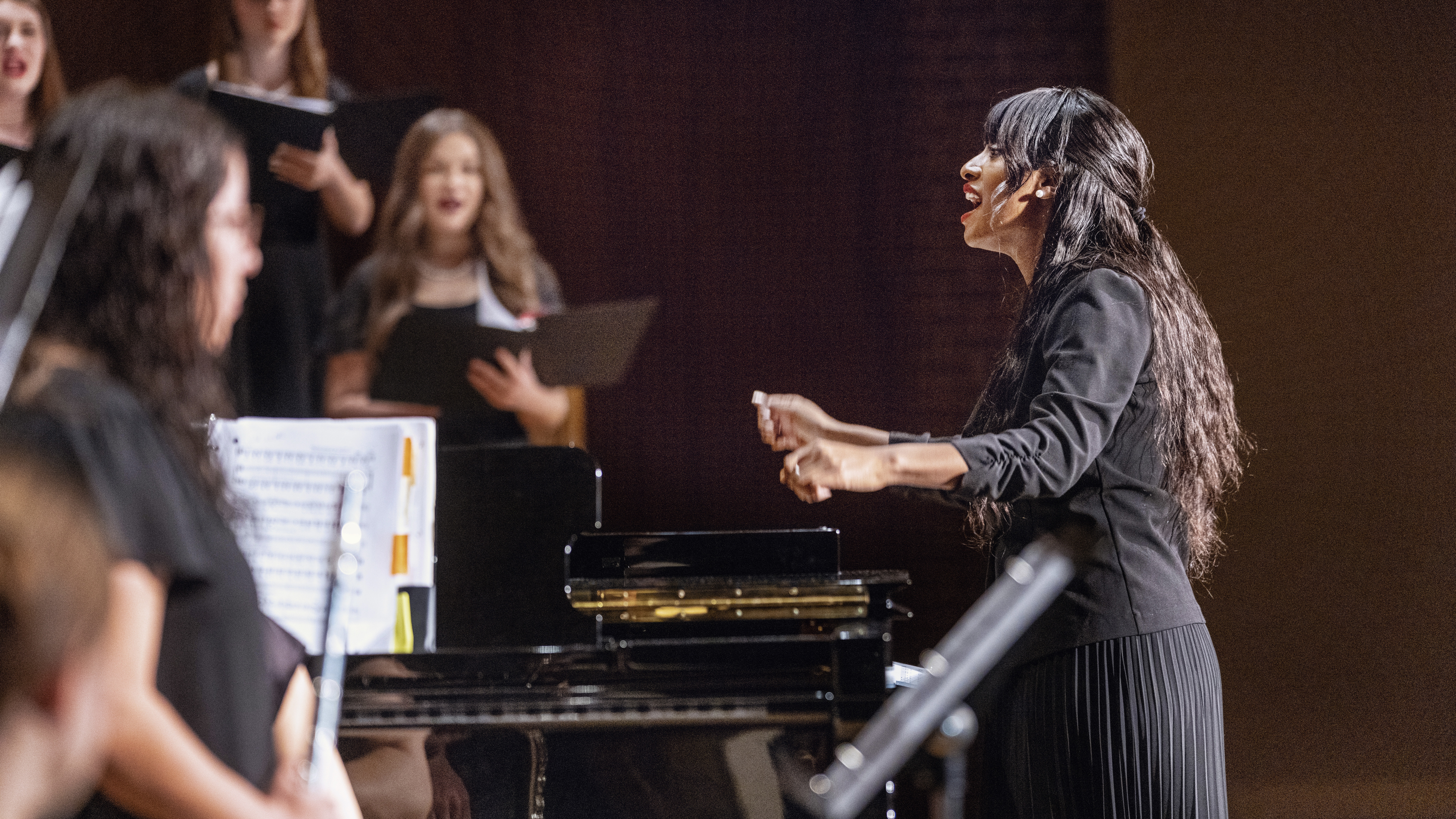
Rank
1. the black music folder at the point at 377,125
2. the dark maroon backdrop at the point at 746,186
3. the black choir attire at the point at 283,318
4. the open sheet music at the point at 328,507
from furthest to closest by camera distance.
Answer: the dark maroon backdrop at the point at 746,186 < the black choir attire at the point at 283,318 < the black music folder at the point at 377,125 < the open sheet music at the point at 328,507

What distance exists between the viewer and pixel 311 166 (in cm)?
298

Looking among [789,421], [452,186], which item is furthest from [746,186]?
[789,421]

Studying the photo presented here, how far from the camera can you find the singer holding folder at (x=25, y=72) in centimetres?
276

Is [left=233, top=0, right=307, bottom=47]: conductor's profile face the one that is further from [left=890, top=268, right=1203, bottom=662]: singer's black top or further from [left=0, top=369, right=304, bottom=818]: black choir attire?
[left=0, top=369, right=304, bottom=818]: black choir attire

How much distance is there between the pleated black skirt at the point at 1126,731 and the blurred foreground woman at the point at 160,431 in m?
0.94

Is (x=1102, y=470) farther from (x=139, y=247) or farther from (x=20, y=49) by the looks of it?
(x=20, y=49)

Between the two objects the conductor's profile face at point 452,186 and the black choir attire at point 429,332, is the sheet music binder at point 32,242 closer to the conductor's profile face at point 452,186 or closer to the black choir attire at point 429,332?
the black choir attire at point 429,332

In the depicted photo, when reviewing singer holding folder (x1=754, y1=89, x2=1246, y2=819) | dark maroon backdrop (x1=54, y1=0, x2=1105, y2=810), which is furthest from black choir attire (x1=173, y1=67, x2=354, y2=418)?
singer holding folder (x1=754, y1=89, x2=1246, y2=819)

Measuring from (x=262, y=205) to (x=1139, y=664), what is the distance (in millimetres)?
2460

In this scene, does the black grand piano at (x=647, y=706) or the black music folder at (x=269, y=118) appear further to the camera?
the black music folder at (x=269, y=118)

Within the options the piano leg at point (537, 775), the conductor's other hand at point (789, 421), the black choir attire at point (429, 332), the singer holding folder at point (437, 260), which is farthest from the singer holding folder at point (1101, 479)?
the singer holding folder at point (437, 260)

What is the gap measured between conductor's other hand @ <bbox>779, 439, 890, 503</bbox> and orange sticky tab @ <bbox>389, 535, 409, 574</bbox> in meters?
0.71

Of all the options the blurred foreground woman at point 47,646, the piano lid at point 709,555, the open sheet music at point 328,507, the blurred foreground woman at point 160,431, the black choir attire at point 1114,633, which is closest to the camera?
the blurred foreground woman at point 47,646

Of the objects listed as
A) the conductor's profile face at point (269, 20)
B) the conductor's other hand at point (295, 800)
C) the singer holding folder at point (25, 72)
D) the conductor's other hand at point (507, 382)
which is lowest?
the conductor's other hand at point (295, 800)
